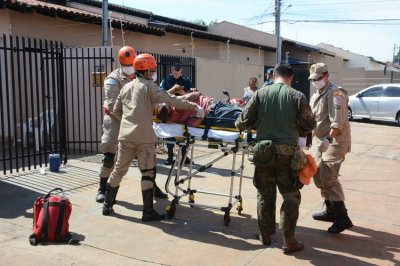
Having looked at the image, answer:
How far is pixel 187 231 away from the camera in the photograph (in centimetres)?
503

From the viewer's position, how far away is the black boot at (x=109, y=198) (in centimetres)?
539

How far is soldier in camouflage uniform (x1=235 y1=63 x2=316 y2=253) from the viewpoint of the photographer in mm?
4328

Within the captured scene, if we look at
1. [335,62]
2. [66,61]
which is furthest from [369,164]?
[335,62]

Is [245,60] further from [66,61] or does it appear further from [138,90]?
[138,90]

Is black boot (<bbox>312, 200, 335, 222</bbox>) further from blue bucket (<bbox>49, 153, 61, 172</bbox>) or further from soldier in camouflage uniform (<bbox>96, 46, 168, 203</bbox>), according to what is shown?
blue bucket (<bbox>49, 153, 61, 172</bbox>)

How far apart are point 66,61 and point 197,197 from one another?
517cm

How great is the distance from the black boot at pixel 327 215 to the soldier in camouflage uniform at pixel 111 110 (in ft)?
9.03

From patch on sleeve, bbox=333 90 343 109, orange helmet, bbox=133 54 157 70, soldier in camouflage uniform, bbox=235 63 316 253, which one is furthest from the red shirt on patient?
patch on sleeve, bbox=333 90 343 109

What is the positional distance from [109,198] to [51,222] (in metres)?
0.99

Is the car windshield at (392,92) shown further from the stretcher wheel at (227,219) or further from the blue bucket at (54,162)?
the stretcher wheel at (227,219)

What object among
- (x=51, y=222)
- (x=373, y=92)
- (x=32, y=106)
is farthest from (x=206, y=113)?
(x=373, y=92)

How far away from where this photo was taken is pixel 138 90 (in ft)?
16.8

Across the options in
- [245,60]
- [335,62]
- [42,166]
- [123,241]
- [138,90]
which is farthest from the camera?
[335,62]

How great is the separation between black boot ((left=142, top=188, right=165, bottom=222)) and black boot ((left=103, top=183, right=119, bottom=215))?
41cm
